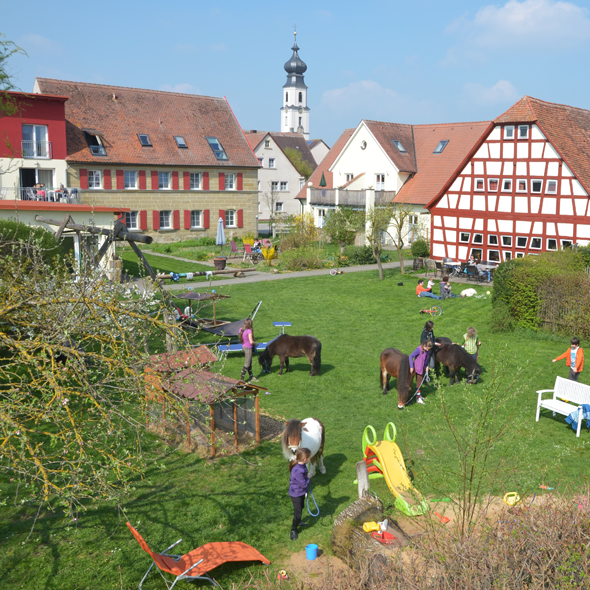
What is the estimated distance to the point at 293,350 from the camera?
15570 mm

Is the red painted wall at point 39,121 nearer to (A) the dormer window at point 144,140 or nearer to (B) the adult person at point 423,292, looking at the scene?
(A) the dormer window at point 144,140

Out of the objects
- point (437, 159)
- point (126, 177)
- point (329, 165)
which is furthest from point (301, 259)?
point (329, 165)

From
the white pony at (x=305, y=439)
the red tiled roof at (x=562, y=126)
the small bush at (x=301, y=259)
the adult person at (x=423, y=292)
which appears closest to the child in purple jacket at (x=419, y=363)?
the white pony at (x=305, y=439)

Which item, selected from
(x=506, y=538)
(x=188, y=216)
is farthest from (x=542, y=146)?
(x=506, y=538)

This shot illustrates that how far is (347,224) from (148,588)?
3338 centimetres

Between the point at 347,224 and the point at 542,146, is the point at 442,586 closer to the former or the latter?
the point at 542,146

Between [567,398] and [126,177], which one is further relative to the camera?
[126,177]

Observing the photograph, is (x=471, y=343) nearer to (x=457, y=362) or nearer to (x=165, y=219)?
(x=457, y=362)

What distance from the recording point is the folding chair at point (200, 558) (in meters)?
7.23

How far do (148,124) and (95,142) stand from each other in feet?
15.3

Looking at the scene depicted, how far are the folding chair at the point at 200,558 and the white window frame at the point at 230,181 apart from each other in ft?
126

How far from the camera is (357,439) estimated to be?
11.8m

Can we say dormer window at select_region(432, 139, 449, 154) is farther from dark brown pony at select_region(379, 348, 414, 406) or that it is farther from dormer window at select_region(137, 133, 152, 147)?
dark brown pony at select_region(379, 348, 414, 406)

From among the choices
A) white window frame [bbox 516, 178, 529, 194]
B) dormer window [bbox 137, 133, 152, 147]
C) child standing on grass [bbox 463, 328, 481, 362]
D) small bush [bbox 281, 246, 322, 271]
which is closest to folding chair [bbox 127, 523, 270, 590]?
child standing on grass [bbox 463, 328, 481, 362]
